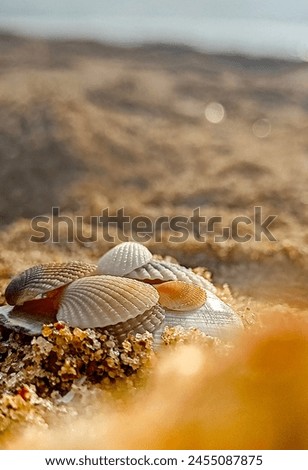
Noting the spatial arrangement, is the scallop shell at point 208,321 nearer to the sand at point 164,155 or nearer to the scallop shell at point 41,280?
the sand at point 164,155

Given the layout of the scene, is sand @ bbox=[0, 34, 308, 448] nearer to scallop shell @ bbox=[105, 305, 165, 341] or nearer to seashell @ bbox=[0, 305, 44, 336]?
scallop shell @ bbox=[105, 305, 165, 341]

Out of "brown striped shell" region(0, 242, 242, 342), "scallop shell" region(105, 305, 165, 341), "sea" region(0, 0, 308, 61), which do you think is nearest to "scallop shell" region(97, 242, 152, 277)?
"brown striped shell" region(0, 242, 242, 342)

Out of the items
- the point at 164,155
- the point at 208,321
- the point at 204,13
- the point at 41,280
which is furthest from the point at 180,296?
the point at 164,155

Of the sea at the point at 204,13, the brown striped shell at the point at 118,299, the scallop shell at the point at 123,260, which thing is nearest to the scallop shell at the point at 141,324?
the brown striped shell at the point at 118,299

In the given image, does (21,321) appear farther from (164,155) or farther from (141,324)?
(164,155)

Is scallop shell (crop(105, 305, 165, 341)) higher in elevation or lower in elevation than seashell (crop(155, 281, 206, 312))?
lower
